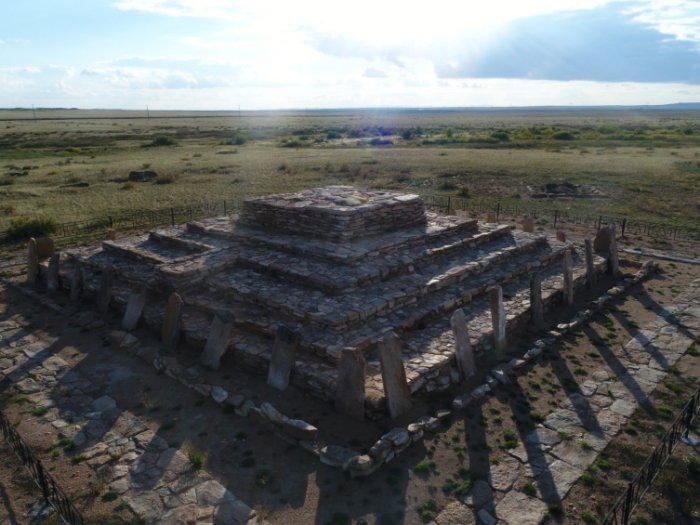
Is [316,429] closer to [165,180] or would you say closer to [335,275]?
[335,275]

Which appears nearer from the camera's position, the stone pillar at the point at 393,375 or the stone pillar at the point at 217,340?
the stone pillar at the point at 393,375

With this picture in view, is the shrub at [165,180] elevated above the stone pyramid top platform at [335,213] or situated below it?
below

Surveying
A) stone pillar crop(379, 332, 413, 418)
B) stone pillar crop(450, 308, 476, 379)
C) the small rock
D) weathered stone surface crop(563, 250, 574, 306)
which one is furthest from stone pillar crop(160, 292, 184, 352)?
weathered stone surface crop(563, 250, 574, 306)

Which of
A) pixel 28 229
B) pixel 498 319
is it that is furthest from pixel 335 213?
pixel 28 229

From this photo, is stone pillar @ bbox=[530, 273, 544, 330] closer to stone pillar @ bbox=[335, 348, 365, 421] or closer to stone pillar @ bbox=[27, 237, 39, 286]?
stone pillar @ bbox=[335, 348, 365, 421]

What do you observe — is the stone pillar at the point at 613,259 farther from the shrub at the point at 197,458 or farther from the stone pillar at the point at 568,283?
the shrub at the point at 197,458

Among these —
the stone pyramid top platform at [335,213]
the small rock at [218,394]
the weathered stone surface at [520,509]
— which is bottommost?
the weathered stone surface at [520,509]

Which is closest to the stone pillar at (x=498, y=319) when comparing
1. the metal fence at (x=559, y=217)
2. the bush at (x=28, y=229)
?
the metal fence at (x=559, y=217)
